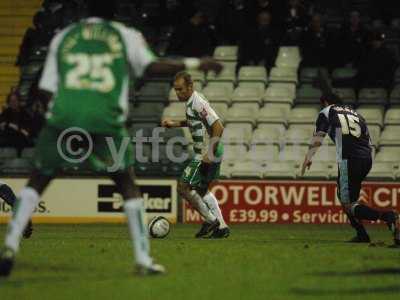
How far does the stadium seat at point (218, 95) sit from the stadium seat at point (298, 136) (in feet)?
6.26

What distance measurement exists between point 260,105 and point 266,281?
564 inches

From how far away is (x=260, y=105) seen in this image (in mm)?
22875

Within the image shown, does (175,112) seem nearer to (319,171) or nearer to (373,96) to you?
(319,171)

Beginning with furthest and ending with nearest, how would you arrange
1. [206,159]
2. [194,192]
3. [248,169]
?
[248,169] < [194,192] < [206,159]

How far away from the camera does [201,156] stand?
50.1 ft

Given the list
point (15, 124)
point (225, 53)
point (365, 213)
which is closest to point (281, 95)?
point (225, 53)

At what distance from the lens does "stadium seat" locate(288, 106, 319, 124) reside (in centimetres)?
2192

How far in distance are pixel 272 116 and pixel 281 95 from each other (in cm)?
65

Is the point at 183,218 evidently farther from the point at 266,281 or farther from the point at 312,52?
the point at 266,281

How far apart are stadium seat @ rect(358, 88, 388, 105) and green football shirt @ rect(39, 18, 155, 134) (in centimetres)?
1360

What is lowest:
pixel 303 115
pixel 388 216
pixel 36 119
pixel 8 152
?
pixel 388 216

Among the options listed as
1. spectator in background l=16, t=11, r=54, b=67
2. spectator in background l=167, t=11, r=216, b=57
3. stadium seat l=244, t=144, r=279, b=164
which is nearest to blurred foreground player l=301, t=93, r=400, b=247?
stadium seat l=244, t=144, r=279, b=164

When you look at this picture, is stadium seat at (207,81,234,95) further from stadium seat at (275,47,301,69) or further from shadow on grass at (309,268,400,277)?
shadow on grass at (309,268,400,277)

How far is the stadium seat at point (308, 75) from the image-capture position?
2278cm
